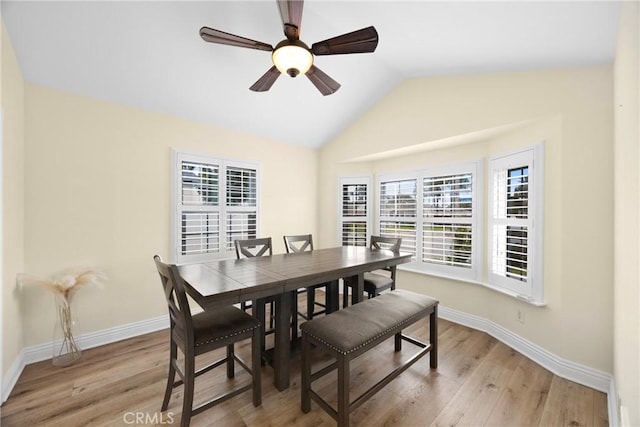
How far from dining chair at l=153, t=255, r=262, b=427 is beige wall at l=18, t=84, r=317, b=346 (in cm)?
148

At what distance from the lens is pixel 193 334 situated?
1.54 m

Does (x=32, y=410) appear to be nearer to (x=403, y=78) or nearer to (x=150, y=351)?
(x=150, y=351)

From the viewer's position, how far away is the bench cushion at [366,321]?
1613 mm

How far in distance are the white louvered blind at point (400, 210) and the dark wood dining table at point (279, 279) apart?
3.60ft

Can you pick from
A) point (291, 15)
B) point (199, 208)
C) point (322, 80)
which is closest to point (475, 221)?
point (322, 80)

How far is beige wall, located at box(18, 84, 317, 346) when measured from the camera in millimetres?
2328

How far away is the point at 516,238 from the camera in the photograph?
8.44 ft

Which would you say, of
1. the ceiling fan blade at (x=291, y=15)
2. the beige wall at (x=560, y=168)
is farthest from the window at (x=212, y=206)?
Result: the beige wall at (x=560, y=168)

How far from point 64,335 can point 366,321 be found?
2.83 metres

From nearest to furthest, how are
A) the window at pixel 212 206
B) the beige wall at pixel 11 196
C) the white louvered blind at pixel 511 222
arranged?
the beige wall at pixel 11 196
the white louvered blind at pixel 511 222
the window at pixel 212 206

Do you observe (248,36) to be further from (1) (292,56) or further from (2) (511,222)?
(2) (511,222)

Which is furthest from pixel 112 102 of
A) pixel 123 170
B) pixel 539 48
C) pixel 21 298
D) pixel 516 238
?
pixel 516 238

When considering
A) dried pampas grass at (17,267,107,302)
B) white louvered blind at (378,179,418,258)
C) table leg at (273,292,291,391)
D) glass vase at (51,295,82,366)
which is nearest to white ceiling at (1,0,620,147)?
white louvered blind at (378,179,418,258)

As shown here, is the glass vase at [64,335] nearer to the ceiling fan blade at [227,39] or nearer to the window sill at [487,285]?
the ceiling fan blade at [227,39]
